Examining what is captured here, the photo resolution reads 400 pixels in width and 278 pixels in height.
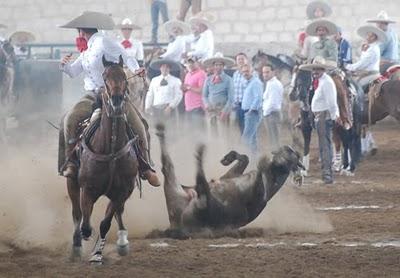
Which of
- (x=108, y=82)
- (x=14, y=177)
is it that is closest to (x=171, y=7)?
(x=14, y=177)

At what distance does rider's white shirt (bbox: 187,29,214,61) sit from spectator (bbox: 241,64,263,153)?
2.13 m

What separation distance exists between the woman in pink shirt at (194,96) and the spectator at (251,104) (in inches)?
45.0

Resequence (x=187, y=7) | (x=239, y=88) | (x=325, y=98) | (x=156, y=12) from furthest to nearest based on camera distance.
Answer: (x=187, y=7), (x=156, y=12), (x=239, y=88), (x=325, y=98)

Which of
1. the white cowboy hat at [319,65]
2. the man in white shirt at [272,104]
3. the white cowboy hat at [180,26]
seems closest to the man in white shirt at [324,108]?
the white cowboy hat at [319,65]

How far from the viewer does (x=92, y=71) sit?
1076 centimetres

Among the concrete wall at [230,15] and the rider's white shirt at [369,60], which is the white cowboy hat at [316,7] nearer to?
the rider's white shirt at [369,60]

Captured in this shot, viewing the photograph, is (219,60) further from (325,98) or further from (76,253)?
(76,253)

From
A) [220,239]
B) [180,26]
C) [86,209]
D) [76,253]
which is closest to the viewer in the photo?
[86,209]

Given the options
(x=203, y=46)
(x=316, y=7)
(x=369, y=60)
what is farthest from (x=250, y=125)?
(x=316, y=7)

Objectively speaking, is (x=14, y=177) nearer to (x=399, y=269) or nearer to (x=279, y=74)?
(x=399, y=269)

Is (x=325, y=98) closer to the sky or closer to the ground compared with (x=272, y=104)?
closer to the sky

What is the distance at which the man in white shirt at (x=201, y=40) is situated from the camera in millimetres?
21375

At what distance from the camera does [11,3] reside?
2988cm

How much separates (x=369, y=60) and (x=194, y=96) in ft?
10.3
